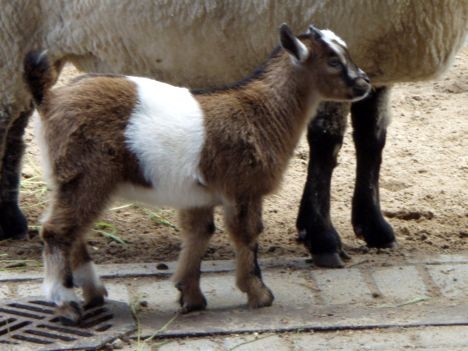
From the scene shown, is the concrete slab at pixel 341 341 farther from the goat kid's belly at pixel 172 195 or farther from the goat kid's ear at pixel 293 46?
the goat kid's ear at pixel 293 46

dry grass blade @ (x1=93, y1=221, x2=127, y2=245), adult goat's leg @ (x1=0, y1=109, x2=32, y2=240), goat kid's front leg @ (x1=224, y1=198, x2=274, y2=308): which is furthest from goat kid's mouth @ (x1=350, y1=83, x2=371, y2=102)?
adult goat's leg @ (x1=0, y1=109, x2=32, y2=240)

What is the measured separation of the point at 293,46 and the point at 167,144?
653 mm

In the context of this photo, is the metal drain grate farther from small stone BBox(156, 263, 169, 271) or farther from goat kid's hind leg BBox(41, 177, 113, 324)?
small stone BBox(156, 263, 169, 271)

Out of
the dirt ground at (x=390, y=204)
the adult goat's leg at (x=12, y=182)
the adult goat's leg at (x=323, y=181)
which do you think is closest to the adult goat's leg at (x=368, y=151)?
the dirt ground at (x=390, y=204)

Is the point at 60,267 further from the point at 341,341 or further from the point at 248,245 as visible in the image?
the point at 341,341

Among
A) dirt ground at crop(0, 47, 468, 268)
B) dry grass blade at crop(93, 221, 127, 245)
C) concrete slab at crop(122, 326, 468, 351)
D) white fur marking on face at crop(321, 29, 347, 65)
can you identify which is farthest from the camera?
dry grass blade at crop(93, 221, 127, 245)

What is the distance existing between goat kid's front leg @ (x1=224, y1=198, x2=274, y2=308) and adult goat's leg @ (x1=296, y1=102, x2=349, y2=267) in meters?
0.69

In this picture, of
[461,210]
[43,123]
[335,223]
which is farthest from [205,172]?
[461,210]

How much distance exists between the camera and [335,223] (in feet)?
20.9

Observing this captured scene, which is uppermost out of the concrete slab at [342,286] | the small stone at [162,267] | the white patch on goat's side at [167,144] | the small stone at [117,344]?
the white patch on goat's side at [167,144]

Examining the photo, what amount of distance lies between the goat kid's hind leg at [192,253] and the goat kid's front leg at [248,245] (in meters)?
0.16

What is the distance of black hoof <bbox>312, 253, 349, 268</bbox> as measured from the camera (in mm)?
5660

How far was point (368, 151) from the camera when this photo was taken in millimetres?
6098

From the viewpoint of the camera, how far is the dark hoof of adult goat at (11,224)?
20.4ft
